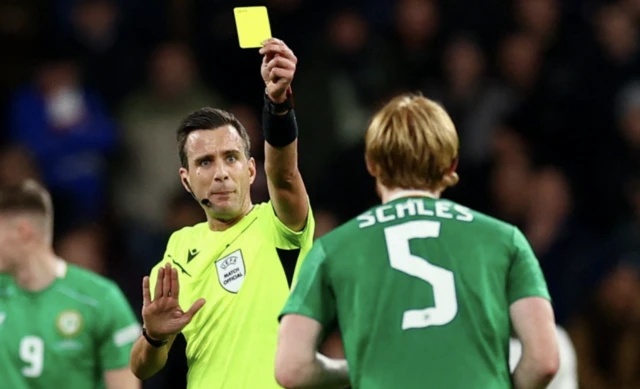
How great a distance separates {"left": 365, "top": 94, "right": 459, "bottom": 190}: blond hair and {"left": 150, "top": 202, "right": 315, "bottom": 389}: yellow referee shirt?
0.92 meters

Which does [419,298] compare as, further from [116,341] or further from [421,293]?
[116,341]

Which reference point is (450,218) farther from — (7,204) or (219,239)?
(7,204)

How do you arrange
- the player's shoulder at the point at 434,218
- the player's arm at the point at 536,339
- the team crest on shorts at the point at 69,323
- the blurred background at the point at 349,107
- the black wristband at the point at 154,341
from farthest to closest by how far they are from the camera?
the blurred background at the point at 349,107 → the team crest on shorts at the point at 69,323 → the black wristband at the point at 154,341 → the player's shoulder at the point at 434,218 → the player's arm at the point at 536,339

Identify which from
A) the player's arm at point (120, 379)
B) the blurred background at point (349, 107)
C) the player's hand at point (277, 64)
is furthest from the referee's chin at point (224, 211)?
the blurred background at point (349, 107)

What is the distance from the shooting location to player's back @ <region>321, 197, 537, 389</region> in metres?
4.08

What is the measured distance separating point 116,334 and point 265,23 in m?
2.60

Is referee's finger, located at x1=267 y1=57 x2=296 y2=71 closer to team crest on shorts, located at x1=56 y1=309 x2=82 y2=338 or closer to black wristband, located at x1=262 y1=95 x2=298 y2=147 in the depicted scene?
black wristband, located at x1=262 y1=95 x2=298 y2=147

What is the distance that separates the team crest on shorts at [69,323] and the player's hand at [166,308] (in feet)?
6.71

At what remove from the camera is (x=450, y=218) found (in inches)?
167

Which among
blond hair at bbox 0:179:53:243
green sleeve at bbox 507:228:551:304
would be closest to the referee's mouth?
green sleeve at bbox 507:228:551:304

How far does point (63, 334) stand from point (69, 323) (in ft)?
0.20

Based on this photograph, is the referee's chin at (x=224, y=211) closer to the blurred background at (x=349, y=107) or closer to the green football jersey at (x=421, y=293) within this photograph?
the green football jersey at (x=421, y=293)

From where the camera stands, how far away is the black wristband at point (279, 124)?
15.6 ft

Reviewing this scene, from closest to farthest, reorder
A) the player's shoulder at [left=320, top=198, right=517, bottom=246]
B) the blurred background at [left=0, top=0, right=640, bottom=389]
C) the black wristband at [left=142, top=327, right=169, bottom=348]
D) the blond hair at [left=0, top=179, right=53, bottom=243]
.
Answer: the player's shoulder at [left=320, top=198, right=517, bottom=246]
the black wristband at [left=142, top=327, right=169, bottom=348]
the blond hair at [left=0, top=179, right=53, bottom=243]
the blurred background at [left=0, top=0, right=640, bottom=389]
